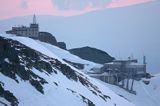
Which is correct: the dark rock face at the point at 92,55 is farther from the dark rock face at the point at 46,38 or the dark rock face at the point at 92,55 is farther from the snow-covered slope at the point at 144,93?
the snow-covered slope at the point at 144,93

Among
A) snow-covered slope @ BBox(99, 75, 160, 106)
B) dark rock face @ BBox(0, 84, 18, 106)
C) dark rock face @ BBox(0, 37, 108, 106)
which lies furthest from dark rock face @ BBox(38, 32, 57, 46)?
dark rock face @ BBox(0, 84, 18, 106)

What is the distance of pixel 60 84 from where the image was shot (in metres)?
62.4

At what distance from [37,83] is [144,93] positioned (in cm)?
6099

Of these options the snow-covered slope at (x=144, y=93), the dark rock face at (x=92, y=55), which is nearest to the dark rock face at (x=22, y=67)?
the snow-covered slope at (x=144, y=93)

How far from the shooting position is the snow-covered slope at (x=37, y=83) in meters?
50.0

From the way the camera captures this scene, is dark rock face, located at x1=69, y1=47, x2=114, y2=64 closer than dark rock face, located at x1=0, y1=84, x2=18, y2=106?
No

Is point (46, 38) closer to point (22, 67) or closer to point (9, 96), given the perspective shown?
point (22, 67)

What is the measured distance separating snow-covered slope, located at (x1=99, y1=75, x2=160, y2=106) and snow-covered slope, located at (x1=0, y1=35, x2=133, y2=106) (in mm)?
26925

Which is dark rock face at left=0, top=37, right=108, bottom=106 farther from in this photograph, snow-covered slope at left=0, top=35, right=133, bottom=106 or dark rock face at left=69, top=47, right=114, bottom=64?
dark rock face at left=69, top=47, right=114, bottom=64

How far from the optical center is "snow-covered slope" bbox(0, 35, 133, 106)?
50.0 meters

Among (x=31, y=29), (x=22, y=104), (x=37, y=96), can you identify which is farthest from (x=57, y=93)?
(x=31, y=29)

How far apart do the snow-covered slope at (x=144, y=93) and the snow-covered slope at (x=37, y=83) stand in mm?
26925

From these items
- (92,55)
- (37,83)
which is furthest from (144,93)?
(92,55)

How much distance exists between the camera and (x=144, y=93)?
111688 mm
